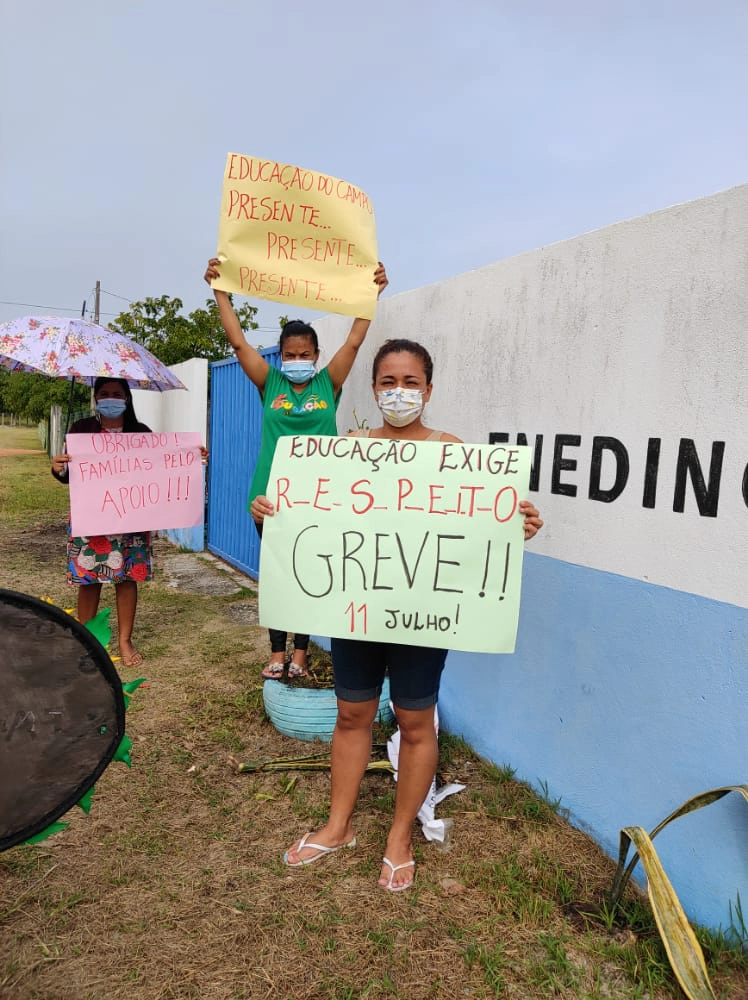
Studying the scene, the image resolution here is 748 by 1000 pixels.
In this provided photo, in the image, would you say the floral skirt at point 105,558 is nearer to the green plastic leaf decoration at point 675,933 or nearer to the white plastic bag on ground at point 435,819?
the white plastic bag on ground at point 435,819

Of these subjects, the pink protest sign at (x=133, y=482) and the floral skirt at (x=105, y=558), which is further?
the floral skirt at (x=105, y=558)

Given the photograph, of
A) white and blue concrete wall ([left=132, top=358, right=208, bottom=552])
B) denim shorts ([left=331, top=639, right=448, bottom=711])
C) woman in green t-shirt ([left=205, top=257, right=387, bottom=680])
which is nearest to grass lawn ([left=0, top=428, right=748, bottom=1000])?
denim shorts ([left=331, top=639, right=448, bottom=711])

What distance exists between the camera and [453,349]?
10.6 ft

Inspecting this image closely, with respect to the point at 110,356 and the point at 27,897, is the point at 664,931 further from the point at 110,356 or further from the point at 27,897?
the point at 110,356

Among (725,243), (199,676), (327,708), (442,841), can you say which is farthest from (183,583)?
(725,243)

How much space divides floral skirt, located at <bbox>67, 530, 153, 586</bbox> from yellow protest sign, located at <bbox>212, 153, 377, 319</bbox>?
1.91m

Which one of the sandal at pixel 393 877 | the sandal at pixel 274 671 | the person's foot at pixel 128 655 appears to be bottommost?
the person's foot at pixel 128 655

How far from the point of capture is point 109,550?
405 centimetres

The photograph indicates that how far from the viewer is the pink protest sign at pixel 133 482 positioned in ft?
12.7

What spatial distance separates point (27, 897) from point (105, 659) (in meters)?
1.30

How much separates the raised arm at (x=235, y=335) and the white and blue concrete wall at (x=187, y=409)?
11.4ft

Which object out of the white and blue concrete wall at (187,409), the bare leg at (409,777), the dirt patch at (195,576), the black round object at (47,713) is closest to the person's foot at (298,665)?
the bare leg at (409,777)

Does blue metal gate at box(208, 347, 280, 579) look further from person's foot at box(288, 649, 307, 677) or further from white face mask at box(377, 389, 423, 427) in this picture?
white face mask at box(377, 389, 423, 427)

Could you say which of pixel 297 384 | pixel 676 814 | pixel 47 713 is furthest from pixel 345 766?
pixel 297 384
